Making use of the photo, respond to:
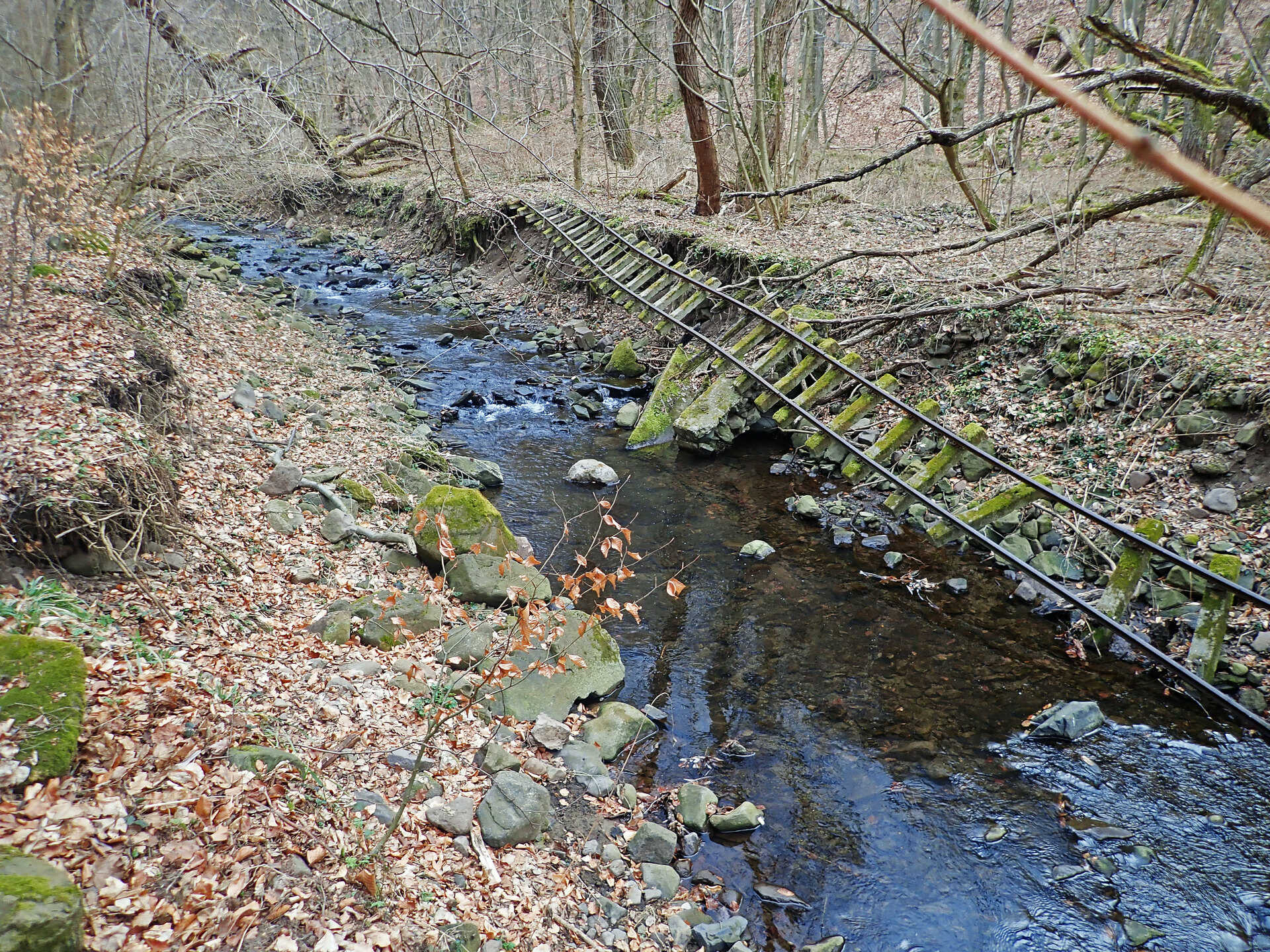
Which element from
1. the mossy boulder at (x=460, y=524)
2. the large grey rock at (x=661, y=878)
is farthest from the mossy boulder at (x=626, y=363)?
the large grey rock at (x=661, y=878)

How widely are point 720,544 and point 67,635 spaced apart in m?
5.43

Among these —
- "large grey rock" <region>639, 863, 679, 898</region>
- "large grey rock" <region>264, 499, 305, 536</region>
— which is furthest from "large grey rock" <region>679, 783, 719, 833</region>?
"large grey rock" <region>264, 499, 305, 536</region>

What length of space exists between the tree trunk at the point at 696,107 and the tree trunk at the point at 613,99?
4.27 meters

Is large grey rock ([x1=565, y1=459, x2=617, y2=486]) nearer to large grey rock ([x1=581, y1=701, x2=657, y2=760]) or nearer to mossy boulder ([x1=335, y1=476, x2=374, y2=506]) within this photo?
mossy boulder ([x1=335, y1=476, x2=374, y2=506])

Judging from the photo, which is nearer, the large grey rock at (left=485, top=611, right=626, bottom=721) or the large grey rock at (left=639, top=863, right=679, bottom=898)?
the large grey rock at (left=639, top=863, right=679, bottom=898)

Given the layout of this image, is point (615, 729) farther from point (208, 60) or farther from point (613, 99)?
point (613, 99)

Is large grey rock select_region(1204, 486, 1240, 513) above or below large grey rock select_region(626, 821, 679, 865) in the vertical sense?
above

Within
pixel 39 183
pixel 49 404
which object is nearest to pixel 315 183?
pixel 39 183

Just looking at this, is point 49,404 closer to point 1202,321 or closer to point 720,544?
point 720,544

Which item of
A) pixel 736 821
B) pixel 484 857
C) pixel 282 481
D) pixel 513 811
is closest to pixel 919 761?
pixel 736 821

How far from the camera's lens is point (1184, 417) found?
7.23m

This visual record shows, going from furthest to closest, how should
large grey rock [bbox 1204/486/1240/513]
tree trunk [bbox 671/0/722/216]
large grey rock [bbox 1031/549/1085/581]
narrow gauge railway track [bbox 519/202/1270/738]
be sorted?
1. tree trunk [bbox 671/0/722/216]
2. large grey rock [bbox 1031/549/1085/581]
3. large grey rock [bbox 1204/486/1240/513]
4. narrow gauge railway track [bbox 519/202/1270/738]

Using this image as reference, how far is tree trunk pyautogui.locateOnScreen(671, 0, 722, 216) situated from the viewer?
1370 cm

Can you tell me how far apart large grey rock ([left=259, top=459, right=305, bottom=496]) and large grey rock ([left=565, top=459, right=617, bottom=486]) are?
3.09 m
